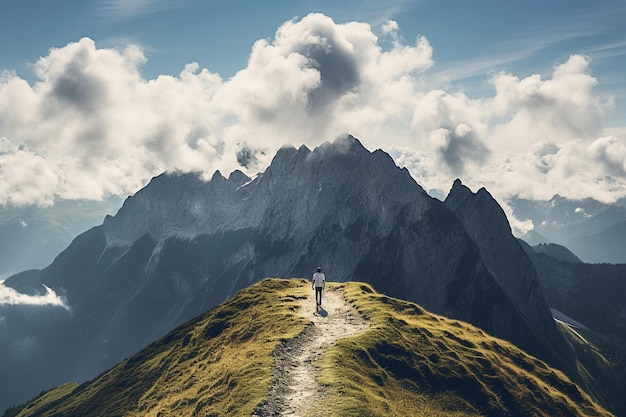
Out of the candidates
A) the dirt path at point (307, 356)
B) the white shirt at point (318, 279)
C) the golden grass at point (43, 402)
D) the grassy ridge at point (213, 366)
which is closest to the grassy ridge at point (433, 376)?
the dirt path at point (307, 356)

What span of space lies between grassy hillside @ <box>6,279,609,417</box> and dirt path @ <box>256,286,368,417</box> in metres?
1.28

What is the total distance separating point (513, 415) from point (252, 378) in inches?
1371

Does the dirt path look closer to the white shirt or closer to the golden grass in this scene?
the white shirt

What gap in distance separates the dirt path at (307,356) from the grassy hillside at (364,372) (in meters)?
1.28

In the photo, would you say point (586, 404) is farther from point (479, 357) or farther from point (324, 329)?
point (324, 329)

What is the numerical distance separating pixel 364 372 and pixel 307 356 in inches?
297

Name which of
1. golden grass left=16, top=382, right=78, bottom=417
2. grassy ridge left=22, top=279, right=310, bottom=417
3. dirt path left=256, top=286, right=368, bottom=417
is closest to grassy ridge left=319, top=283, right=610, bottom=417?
dirt path left=256, top=286, right=368, bottom=417

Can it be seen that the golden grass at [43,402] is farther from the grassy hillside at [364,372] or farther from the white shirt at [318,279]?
the white shirt at [318,279]

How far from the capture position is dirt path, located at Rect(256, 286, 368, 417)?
54031 millimetres

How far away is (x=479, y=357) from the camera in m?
79.9

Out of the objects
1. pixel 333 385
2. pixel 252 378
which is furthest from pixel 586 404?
pixel 252 378

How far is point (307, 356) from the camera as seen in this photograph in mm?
67500

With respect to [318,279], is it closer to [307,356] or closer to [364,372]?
[307,356]

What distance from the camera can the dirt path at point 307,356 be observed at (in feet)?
177
